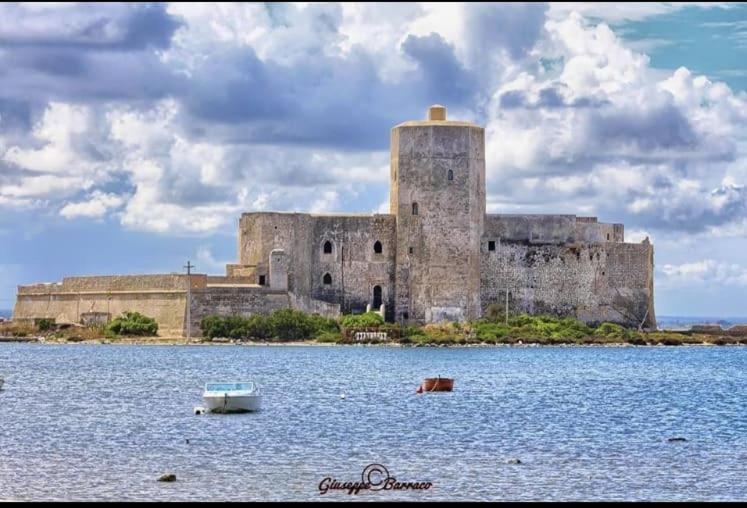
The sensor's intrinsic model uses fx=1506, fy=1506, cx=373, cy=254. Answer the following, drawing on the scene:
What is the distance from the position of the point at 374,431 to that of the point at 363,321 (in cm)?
3074

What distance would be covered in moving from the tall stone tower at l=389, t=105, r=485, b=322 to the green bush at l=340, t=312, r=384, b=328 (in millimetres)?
1441

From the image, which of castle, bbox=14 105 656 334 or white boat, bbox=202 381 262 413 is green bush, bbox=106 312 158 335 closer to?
castle, bbox=14 105 656 334

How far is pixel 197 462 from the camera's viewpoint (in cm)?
2262

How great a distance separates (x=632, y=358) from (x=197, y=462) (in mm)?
34945

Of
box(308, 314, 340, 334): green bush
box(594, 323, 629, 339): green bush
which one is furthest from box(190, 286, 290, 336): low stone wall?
box(594, 323, 629, 339): green bush

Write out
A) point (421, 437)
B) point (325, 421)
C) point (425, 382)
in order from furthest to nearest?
1. point (425, 382)
2. point (325, 421)
3. point (421, 437)

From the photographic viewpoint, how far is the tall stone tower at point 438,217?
58156mm

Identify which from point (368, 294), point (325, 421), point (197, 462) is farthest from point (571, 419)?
point (368, 294)

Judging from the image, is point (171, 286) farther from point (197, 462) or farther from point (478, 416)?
point (197, 462)

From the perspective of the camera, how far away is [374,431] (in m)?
27.3

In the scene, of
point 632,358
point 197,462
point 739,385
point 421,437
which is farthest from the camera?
point 632,358

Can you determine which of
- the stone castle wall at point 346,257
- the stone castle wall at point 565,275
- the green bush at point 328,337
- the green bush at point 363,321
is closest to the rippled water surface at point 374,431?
the green bush at point 328,337

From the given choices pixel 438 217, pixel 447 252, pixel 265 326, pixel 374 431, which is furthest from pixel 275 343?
pixel 374 431
